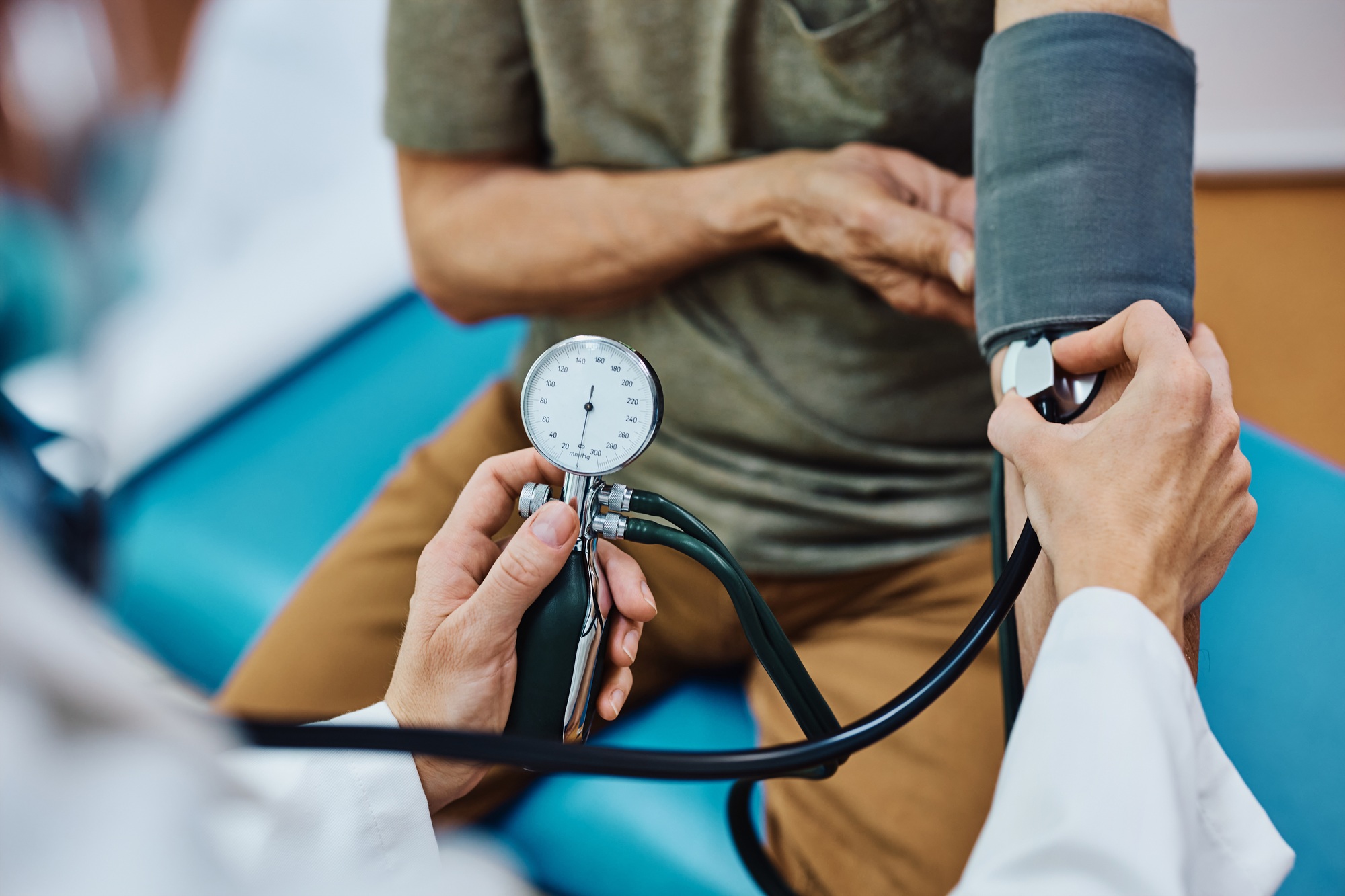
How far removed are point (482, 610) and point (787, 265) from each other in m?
0.37

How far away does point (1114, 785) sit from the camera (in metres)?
0.32

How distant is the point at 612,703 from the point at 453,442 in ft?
0.67

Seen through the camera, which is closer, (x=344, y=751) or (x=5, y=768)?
(x=5, y=768)

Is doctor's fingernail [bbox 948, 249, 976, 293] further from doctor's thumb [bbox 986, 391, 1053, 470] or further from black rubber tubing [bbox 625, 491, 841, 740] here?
black rubber tubing [bbox 625, 491, 841, 740]

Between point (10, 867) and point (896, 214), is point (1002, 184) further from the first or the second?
point (10, 867)

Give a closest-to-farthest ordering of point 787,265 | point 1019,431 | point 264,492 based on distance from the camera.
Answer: point 1019,431, point 787,265, point 264,492

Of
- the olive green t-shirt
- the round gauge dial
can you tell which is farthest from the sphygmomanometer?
the olive green t-shirt

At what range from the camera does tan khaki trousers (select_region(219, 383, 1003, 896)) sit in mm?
445

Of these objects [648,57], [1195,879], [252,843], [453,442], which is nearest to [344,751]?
[252,843]

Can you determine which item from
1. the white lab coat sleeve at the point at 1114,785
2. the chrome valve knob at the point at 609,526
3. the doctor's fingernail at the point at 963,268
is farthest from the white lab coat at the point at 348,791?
the doctor's fingernail at the point at 963,268

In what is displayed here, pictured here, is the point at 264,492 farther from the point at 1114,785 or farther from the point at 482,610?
the point at 1114,785

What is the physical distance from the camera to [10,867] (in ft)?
0.73

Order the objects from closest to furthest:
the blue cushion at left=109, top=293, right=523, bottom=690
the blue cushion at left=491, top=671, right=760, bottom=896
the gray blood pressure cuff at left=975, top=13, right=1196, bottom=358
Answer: the gray blood pressure cuff at left=975, top=13, right=1196, bottom=358
the blue cushion at left=491, top=671, right=760, bottom=896
the blue cushion at left=109, top=293, right=523, bottom=690

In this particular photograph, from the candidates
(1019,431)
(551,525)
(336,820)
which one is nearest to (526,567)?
(551,525)
